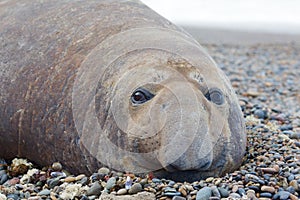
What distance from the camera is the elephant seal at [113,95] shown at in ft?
9.91

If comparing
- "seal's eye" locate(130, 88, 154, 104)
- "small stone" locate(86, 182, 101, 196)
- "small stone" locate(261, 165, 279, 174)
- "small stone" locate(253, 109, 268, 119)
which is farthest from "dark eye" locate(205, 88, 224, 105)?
"small stone" locate(253, 109, 268, 119)

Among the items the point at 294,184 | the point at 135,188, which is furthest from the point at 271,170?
the point at 135,188

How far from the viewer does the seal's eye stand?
312 cm

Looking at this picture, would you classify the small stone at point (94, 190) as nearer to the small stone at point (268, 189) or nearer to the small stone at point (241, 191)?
the small stone at point (241, 191)

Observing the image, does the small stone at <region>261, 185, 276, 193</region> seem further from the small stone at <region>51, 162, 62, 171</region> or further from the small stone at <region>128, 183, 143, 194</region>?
the small stone at <region>51, 162, 62, 171</region>

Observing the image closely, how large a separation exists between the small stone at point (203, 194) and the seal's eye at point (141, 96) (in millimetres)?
573

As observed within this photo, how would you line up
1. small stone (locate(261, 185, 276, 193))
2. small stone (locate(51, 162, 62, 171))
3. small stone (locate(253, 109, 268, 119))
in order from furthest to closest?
small stone (locate(253, 109, 268, 119)) → small stone (locate(51, 162, 62, 171)) → small stone (locate(261, 185, 276, 193))

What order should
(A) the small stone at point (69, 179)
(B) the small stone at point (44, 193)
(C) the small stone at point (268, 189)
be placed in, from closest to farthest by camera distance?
(C) the small stone at point (268, 189)
(B) the small stone at point (44, 193)
(A) the small stone at point (69, 179)

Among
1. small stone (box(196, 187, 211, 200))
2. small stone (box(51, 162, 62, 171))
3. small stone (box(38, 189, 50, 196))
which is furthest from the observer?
small stone (box(51, 162, 62, 171))

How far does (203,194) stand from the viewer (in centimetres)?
284

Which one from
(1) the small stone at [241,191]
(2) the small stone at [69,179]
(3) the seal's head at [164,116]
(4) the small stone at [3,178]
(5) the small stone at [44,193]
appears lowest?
(4) the small stone at [3,178]

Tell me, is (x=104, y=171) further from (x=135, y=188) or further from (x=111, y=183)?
(x=135, y=188)

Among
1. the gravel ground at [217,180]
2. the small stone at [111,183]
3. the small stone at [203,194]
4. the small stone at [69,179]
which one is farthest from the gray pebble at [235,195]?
the small stone at [69,179]

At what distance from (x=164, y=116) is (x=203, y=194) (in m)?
0.44
